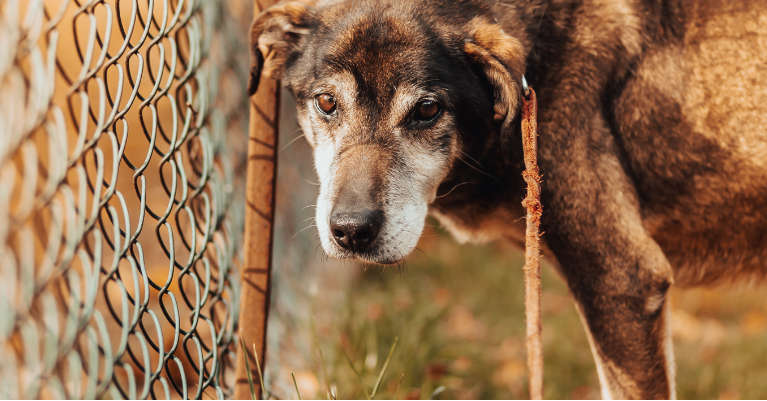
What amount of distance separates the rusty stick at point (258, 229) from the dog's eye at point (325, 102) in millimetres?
178

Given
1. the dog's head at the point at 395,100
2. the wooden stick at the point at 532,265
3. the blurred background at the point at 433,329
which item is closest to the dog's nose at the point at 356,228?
the dog's head at the point at 395,100

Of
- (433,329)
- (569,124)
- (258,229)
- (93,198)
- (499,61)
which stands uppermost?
(499,61)

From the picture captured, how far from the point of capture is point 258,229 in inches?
95.1

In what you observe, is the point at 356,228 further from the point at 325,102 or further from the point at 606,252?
the point at 606,252

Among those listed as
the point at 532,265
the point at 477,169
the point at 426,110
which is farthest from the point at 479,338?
the point at 532,265

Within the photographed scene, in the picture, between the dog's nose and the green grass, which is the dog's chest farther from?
the dog's nose

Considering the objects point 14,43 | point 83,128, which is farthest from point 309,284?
point 14,43

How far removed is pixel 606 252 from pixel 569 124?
498 mm

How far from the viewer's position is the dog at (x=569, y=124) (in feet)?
7.43

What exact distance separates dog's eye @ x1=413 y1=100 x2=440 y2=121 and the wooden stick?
449 millimetres

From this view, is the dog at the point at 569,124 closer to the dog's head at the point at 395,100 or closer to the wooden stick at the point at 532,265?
the dog's head at the point at 395,100

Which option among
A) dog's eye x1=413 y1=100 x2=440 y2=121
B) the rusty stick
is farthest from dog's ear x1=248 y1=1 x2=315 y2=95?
dog's eye x1=413 y1=100 x2=440 y2=121

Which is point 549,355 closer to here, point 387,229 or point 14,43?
point 387,229

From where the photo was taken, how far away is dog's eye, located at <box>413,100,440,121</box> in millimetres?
2285
